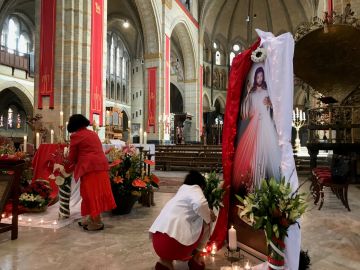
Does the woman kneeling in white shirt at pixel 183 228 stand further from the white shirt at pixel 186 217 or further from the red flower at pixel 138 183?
the red flower at pixel 138 183

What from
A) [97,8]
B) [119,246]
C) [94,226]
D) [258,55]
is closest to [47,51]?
[97,8]

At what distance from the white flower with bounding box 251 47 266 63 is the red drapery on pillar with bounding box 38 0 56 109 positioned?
825 centimetres

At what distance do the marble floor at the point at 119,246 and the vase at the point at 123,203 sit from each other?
20cm

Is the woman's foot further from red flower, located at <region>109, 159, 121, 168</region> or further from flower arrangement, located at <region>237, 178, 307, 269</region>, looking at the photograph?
flower arrangement, located at <region>237, 178, 307, 269</region>

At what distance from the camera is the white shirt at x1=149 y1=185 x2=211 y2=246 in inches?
108

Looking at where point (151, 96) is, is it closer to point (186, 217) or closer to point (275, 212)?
point (186, 217)

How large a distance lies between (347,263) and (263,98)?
6.14 ft

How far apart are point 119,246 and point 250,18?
99.8 feet

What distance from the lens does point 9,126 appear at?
73.5ft

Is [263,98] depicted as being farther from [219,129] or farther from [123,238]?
[219,129]

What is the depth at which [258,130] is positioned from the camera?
314cm

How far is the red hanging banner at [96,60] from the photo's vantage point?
34.3 feet

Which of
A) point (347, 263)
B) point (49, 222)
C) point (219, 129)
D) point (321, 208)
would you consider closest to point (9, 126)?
point (219, 129)

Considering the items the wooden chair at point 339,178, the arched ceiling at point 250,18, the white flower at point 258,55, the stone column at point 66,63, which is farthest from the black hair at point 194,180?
the arched ceiling at point 250,18
